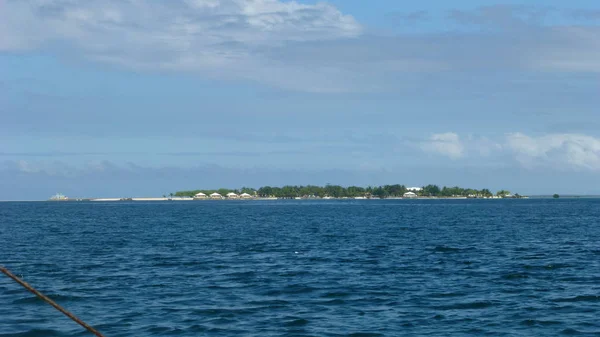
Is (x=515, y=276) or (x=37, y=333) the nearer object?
(x=37, y=333)

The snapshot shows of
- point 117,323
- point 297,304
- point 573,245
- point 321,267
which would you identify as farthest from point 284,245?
point 117,323

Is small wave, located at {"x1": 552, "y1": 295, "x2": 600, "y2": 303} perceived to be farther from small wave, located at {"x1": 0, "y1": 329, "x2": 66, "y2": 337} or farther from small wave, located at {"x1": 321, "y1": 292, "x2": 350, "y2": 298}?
small wave, located at {"x1": 0, "y1": 329, "x2": 66, "y2": 337}

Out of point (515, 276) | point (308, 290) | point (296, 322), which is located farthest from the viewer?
point (515, 276)

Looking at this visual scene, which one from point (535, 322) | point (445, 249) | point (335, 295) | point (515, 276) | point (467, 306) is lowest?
point (535, 322)

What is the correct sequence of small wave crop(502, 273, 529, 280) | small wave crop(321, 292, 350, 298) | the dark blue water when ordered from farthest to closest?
1. small wave crop(502, 273, 529, 280)
2. small wave crop(321, 292, 350, 298)
3. the dark blue water

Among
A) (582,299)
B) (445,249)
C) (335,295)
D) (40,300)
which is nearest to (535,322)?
(582,299)

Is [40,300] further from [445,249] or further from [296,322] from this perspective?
[445,249]

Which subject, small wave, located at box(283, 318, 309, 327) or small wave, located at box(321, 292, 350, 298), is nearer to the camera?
small wave, located at box(283, 318, 309, 327)

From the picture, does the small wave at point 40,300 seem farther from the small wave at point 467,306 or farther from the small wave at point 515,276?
the small wave at point 515,276

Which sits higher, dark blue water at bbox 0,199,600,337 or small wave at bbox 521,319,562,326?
dark blue water at bbox 0,199,600,337

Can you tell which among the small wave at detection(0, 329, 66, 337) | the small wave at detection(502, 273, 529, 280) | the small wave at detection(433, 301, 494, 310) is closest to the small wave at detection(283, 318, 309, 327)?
the small wave at detection(433, 301, 494, 310)

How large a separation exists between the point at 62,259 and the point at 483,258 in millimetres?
31374

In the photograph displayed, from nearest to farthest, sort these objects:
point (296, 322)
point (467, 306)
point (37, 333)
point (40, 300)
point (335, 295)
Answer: point (37, 333), point (296, 322), point (467, 306), point (40, 300), point (335, 295)

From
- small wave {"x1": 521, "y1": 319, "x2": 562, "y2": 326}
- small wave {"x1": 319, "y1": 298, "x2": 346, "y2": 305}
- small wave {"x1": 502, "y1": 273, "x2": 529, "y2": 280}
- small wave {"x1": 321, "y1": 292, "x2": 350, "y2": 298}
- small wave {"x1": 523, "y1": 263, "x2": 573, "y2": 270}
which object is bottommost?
small wave {"x1": 521, "y1": 319, "x2": 562, "y2": 326}
